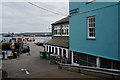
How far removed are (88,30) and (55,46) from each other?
10042 millimetres

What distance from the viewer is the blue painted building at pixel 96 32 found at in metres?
8.19

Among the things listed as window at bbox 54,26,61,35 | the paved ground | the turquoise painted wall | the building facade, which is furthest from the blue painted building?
window at bbox 54,26,61,35

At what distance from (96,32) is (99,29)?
0.38 metres

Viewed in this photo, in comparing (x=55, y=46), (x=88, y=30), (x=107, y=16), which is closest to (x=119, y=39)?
(x=107, y=16)

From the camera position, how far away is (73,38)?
13062 mm

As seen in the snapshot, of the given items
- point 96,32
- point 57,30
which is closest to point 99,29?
point 96,32

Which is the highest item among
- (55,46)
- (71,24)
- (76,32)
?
(71,24)

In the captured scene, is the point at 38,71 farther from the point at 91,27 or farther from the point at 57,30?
the point at 57,30

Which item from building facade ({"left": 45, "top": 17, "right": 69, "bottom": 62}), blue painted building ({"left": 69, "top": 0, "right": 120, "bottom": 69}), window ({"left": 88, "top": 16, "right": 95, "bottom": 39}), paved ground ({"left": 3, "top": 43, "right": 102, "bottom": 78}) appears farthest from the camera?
building facade ({"left": 45, "top": 17, "right": 69, "bottom": 62})

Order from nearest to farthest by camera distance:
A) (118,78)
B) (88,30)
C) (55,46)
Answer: (118,78) → (88,30) → (55,46)

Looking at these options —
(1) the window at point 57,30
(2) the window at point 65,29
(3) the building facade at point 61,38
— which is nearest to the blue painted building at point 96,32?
(3) the building facade at point 61,38

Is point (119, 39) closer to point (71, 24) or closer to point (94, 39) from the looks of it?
point (94, 39)

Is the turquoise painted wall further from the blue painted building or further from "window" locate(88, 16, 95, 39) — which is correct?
"window" locate(88, 16, 95, 39)

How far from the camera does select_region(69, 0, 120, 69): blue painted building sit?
8188 millimetres
